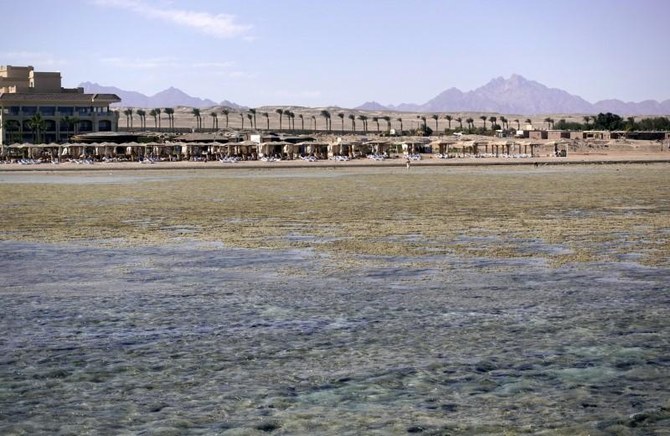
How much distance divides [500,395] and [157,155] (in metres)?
91.0

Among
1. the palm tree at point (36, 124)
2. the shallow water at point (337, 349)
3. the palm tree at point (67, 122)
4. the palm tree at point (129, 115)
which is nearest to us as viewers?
the shallow water at point (337, 349)

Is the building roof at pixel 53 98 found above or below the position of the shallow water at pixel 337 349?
above

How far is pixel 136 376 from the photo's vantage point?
966 centimetres

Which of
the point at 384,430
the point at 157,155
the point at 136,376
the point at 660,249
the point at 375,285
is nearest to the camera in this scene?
the point at 384,430

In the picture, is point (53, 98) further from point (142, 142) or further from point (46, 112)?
point (142, 142)

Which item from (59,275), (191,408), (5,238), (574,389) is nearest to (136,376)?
(191,408)

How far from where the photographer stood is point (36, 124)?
356ft

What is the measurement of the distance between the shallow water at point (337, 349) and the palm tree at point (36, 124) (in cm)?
9647

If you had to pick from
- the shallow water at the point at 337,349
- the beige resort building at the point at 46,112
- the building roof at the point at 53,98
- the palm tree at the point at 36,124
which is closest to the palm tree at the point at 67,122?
the beige resort building at the point at 46,112

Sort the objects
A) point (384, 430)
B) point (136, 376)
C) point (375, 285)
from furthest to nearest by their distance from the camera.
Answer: point (375, 285) → point (136, 376) → point (384, 430)

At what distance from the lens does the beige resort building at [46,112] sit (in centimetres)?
11250

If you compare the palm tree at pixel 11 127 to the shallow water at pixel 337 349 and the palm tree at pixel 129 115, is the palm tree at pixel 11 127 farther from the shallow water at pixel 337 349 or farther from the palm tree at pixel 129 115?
the shallow water at pixel 337 349

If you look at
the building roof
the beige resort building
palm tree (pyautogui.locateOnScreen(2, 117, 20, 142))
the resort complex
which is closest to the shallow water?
the resort complex

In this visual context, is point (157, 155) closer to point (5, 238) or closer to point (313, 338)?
point (5, 238)
